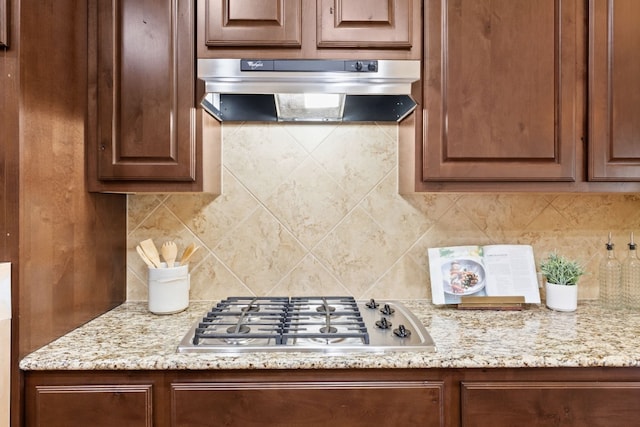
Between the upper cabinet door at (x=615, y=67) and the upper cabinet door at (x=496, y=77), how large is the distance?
75mm

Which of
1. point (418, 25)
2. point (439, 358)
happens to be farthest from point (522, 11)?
point (439, 358)

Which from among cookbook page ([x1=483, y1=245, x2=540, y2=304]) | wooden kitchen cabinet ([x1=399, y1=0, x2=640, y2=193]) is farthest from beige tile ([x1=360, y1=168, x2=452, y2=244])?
wooden kitchen cabinet ([x1=399, y1=0, x2=640, y2=193])

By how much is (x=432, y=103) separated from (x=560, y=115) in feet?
1.47

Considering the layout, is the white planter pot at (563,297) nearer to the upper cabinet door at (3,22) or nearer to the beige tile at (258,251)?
the beige tile at (258,251)

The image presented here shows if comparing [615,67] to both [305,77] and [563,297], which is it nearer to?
[563,297]

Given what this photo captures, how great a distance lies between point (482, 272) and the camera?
1.65 m

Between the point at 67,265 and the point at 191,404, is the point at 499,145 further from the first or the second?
the point at 67,265

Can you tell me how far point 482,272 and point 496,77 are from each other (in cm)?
77

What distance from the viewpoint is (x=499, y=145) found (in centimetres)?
139

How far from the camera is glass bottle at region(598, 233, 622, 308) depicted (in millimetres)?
1662

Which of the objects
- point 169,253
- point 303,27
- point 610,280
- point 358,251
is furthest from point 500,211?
point 169,253

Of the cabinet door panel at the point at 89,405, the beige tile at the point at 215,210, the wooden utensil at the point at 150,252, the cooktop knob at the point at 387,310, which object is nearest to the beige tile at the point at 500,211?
the cooktop knob at the point at 387,310

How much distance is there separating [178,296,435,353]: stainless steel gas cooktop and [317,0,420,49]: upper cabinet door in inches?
37.5

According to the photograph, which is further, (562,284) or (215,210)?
(215,210)
